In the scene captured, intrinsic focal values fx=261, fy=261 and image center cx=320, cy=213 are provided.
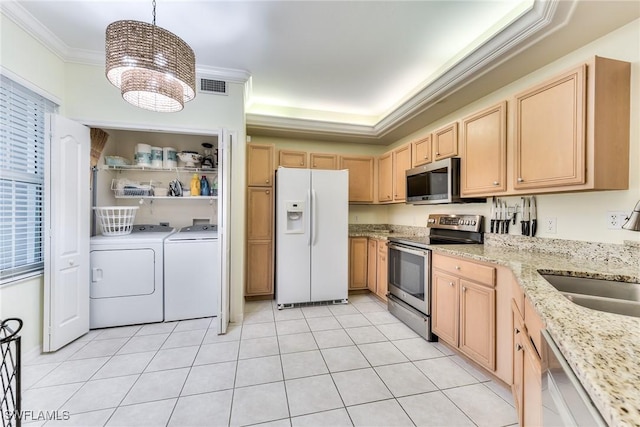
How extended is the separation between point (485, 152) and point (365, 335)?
2029 millimetres

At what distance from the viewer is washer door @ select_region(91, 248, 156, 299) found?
8.71ft

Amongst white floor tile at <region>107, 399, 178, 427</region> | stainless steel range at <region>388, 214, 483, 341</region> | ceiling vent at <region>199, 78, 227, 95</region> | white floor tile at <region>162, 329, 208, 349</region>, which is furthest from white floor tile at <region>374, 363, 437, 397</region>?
ceiling vent at <region>199, 78, 227, 95</region>

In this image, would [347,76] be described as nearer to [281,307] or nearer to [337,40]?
[337,40]

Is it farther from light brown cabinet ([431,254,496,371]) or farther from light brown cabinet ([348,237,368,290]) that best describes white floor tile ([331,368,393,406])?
light brown cabinet ([348,237,368,290])

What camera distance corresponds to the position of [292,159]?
12.6ft

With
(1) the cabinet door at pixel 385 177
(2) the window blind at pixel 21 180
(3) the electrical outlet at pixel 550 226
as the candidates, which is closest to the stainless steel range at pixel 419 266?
(3) the electrical outlet at pixel 550 226

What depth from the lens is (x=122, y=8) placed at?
77.9 inches

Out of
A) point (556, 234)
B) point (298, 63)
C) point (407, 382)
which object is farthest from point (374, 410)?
point (298, 63)

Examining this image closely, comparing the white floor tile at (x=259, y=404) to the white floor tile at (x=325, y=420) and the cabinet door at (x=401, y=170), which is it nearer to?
the white floor tile at (x=325, y=420)

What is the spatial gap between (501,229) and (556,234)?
426 millimetres

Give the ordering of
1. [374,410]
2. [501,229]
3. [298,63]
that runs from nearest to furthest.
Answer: [374,410] < [501,229] < [298,63]

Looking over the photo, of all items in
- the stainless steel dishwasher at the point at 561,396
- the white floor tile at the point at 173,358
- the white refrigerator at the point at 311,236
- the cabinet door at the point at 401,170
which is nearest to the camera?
the stainless steel dishwasher at the point at 561,396

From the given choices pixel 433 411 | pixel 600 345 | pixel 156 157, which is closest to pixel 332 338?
pixel 433 411

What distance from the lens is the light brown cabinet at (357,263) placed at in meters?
3.83
